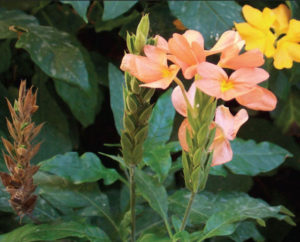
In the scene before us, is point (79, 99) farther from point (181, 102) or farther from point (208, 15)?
point (181, 102)

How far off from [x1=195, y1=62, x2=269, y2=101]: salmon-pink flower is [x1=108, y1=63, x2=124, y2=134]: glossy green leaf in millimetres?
440

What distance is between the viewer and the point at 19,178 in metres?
0.62

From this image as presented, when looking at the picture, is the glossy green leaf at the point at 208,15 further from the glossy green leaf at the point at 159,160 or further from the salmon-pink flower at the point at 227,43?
the salmon-pink flower at the point at 227,43

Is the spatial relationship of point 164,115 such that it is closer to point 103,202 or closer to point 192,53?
point 103,202

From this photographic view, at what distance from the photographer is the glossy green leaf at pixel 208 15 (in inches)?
42.1

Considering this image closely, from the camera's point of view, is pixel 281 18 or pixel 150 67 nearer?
pixel 150 67

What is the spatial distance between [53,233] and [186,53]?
376mm

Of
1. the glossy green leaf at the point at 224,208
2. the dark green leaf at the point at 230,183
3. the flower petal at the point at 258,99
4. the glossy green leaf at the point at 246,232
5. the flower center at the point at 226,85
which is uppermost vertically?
the flower center at the point at 226,85

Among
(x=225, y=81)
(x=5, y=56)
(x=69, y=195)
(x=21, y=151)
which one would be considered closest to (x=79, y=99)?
(x=5, y=56)

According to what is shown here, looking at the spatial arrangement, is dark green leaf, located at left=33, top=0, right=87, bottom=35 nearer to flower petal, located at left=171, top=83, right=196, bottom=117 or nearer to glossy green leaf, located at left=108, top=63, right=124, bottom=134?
glossy green leaf, located at left=108, top=63, right=124, bottom=134

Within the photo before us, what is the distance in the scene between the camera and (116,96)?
0.98m

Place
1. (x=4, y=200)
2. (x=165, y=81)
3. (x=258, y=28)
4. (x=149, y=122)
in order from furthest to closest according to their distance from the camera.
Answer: (x=258, y=28) → (x=149, y=122) → (x=4, y=200) → (x=165, y=81)

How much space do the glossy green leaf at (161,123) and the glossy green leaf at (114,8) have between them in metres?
0.21

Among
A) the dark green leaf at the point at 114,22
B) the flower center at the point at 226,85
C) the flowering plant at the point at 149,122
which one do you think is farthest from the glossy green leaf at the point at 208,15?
the flower center at the point at 226,85
